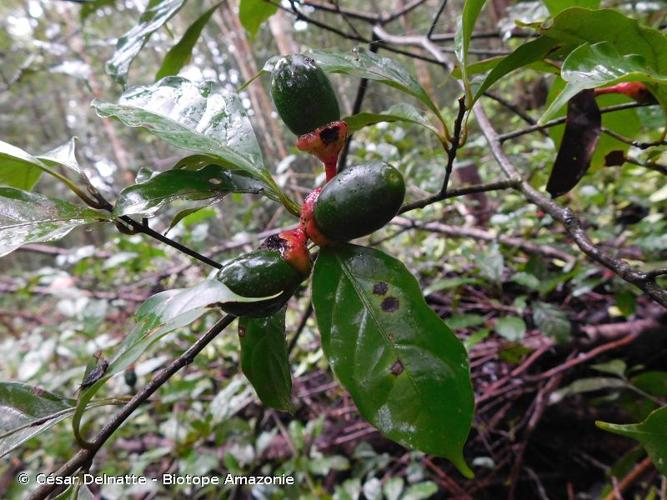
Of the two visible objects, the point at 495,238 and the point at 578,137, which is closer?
the point at 578,137

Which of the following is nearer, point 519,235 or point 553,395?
point 553,395

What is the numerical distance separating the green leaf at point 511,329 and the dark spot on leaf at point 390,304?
843mm

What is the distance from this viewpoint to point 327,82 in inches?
21.5

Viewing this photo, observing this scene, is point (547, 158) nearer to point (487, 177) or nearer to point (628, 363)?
point (628, 363)

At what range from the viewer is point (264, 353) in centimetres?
59

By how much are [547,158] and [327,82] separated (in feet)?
5.35

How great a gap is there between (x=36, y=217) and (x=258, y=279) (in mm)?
270

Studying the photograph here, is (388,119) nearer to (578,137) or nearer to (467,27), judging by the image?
(467,27)

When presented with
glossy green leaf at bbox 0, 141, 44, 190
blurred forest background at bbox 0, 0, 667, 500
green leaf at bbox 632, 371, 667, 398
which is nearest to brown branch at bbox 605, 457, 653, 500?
blurred forest background at bbox 0, 0, 667, 500

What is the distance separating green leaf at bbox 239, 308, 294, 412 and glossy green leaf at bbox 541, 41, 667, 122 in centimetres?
43

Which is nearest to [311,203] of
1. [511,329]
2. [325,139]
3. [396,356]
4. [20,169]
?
[325,139]

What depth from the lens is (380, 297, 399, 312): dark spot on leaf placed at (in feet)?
1.62

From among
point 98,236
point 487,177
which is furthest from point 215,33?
point 487,177

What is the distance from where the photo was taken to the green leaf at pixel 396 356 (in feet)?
1.49
